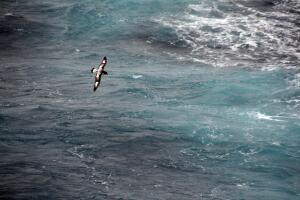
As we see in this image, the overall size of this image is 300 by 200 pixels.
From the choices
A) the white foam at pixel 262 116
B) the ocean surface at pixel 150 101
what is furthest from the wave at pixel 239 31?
the white foam at pixel 262 116

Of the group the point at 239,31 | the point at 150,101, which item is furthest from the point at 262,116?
the point at 239,31

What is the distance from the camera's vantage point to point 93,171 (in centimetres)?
3238

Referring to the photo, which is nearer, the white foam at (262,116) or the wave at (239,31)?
the white foam at (262,116)

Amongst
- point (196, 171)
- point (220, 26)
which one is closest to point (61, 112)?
point (196, 171)

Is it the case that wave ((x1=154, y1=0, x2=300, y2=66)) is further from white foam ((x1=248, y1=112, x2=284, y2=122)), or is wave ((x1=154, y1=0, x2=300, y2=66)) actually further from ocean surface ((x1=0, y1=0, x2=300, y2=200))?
white foam ((x1=248, y1=112, x2=284, y2=122))

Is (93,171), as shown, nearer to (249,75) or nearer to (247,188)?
(247,188)

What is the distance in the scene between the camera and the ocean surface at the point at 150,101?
3152 centimetres

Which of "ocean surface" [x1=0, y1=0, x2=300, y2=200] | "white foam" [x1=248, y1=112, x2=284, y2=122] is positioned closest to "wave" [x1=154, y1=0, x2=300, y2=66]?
"ocean surface" [x1=0, y1=0, x2=300, y2=200]

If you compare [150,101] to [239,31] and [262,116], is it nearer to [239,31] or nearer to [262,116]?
[262,116]

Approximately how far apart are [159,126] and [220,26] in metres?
26.7

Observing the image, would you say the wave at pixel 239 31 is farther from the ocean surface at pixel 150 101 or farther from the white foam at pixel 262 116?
the white foam at pixel 262 116

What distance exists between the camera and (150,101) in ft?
144

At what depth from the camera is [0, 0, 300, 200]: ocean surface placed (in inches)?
1241

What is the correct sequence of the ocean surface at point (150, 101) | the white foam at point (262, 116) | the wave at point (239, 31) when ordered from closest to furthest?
the ocean surface at point (150, 101) → the white foam at point (262, 116) → the wave at point (239, 31)
